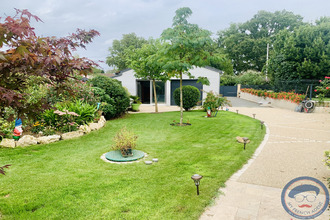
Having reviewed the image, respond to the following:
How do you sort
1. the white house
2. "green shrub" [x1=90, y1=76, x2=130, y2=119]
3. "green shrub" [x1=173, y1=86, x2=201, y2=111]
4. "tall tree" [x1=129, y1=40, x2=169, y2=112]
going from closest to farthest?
"green shrub" [x1=90, y1=76, x2=130, y2=119]
"tall tree" [x1=129, y1=40, x2=169, y2=112]
"green shrub" [x1=173, y1=86, x2=201, y2=111]
the white house

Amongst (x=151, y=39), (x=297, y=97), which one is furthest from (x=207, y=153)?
(x=297, y=97)

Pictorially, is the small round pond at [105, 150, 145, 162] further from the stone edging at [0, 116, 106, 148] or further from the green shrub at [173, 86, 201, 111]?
the green shrub at [173, 86, 201, 111]

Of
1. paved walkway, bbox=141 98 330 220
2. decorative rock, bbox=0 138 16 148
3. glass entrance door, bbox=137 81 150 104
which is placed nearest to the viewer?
paved walkway, bbox=141 98 330 220

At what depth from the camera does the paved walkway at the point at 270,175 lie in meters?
3.03

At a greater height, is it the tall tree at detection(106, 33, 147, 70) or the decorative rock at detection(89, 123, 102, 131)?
the tall tree at detection(106, 33, 147, 70)

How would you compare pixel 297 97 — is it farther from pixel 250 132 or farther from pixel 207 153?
pixel 207 153

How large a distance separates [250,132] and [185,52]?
4.19 m

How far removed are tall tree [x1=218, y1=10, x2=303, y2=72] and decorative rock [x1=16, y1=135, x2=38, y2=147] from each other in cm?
4034

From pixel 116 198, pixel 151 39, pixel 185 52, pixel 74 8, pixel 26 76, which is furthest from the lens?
pixel 151 39

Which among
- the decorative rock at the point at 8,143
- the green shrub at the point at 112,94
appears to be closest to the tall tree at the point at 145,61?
the green shrub at the point at 112,94

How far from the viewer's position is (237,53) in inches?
1658

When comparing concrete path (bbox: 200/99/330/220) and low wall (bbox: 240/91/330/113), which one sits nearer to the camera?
concrete path (bbox: 200/99/330/220)

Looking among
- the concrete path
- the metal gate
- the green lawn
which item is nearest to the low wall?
the metal gate

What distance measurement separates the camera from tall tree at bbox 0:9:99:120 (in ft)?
6.20
